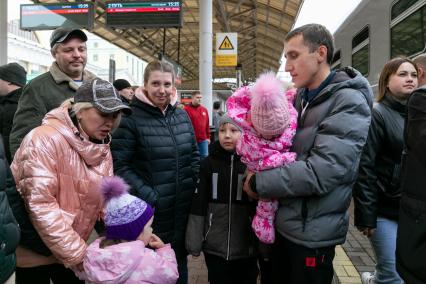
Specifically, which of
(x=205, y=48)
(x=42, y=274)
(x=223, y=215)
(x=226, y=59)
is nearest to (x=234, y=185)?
(x=223, y=215)

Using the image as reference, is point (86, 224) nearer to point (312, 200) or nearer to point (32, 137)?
point (32, 137)

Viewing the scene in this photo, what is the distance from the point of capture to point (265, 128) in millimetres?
2037

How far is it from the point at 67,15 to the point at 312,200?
30.5ft

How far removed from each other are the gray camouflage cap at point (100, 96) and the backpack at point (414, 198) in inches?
54.6

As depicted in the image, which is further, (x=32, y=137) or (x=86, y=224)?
(x=86, y=224)

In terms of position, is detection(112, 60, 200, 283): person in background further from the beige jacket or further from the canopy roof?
the canopy roof

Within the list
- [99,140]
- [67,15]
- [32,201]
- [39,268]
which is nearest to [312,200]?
[99,140]

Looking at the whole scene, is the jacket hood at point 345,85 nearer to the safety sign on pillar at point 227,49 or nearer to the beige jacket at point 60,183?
the beige jacket at point 60,183

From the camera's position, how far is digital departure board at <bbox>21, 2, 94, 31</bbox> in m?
9.65

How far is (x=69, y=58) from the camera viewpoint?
275cm

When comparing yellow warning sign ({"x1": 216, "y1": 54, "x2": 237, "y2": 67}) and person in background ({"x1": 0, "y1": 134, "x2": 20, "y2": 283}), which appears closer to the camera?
person in background ({"x1": 0, "y1": 134, "x2": 20, "y2": 283})

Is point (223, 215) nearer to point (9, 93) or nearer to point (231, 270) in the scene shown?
point (231, 270)

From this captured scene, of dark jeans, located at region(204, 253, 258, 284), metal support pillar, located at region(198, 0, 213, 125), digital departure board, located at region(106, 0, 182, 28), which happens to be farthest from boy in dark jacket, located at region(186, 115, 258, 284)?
digital departure board, located at region(106, 0, 182, 28)

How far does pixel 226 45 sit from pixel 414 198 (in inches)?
398
